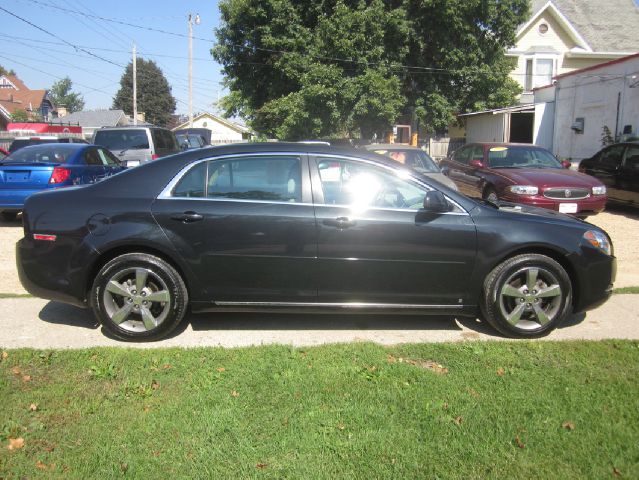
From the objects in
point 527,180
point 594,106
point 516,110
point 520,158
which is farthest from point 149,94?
point 527,180

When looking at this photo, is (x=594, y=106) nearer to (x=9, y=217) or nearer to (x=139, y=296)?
(x=9, y=217)

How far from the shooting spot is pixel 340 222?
439cm

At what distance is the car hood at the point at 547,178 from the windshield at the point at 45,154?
827cm

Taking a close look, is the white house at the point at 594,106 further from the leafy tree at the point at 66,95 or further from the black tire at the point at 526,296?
the leafy tree at the point at 66,95

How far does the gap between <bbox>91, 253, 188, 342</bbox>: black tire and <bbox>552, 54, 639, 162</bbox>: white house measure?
15244 mm

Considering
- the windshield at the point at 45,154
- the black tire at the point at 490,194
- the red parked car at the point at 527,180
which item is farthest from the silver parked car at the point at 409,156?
the windshield at the point at 45,154

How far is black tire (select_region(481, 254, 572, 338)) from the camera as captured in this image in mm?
4520

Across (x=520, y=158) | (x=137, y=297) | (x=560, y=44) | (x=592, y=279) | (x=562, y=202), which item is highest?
(x=560, y=44)

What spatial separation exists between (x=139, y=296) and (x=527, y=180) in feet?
25.0

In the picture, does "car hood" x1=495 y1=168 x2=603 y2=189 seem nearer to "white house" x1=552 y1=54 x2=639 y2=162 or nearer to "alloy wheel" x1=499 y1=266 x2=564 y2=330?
"alloy wheel" x1=499 y1=266 x2=564 y2=330

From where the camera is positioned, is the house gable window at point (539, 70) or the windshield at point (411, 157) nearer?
the windshield at point (411, 157)

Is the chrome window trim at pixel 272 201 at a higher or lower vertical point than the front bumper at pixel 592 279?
higher

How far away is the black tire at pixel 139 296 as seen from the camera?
4.41 m

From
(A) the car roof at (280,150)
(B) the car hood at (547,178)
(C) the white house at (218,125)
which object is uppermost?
(C) the white house at (218,125)
